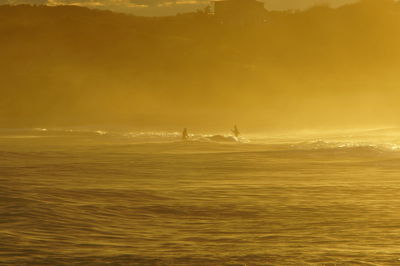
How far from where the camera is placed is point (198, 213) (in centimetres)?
1967

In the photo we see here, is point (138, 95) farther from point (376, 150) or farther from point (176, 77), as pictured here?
point (376, 150)

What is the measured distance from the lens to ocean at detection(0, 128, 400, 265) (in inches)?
580

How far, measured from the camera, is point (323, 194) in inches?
925

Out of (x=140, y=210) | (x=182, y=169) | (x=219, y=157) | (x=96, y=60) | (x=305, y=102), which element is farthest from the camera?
(x=96, y=60)

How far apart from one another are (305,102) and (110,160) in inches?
3799

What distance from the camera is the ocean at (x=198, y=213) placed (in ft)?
48.4

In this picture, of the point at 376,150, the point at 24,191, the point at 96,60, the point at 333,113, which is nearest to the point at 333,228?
the point at 24,191

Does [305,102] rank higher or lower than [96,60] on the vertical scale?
lower

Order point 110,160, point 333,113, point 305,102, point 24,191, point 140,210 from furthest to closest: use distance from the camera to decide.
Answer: point 305,102 → point 333,113 → point 110,160 → point 24,191 → point 140,210

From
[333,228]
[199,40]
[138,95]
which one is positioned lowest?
[333,228]

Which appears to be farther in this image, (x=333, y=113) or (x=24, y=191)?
(x=333, y=113)

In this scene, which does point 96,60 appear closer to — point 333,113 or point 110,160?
point 333,113

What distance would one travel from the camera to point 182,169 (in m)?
31.9

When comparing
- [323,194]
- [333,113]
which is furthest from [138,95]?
[323,194]
